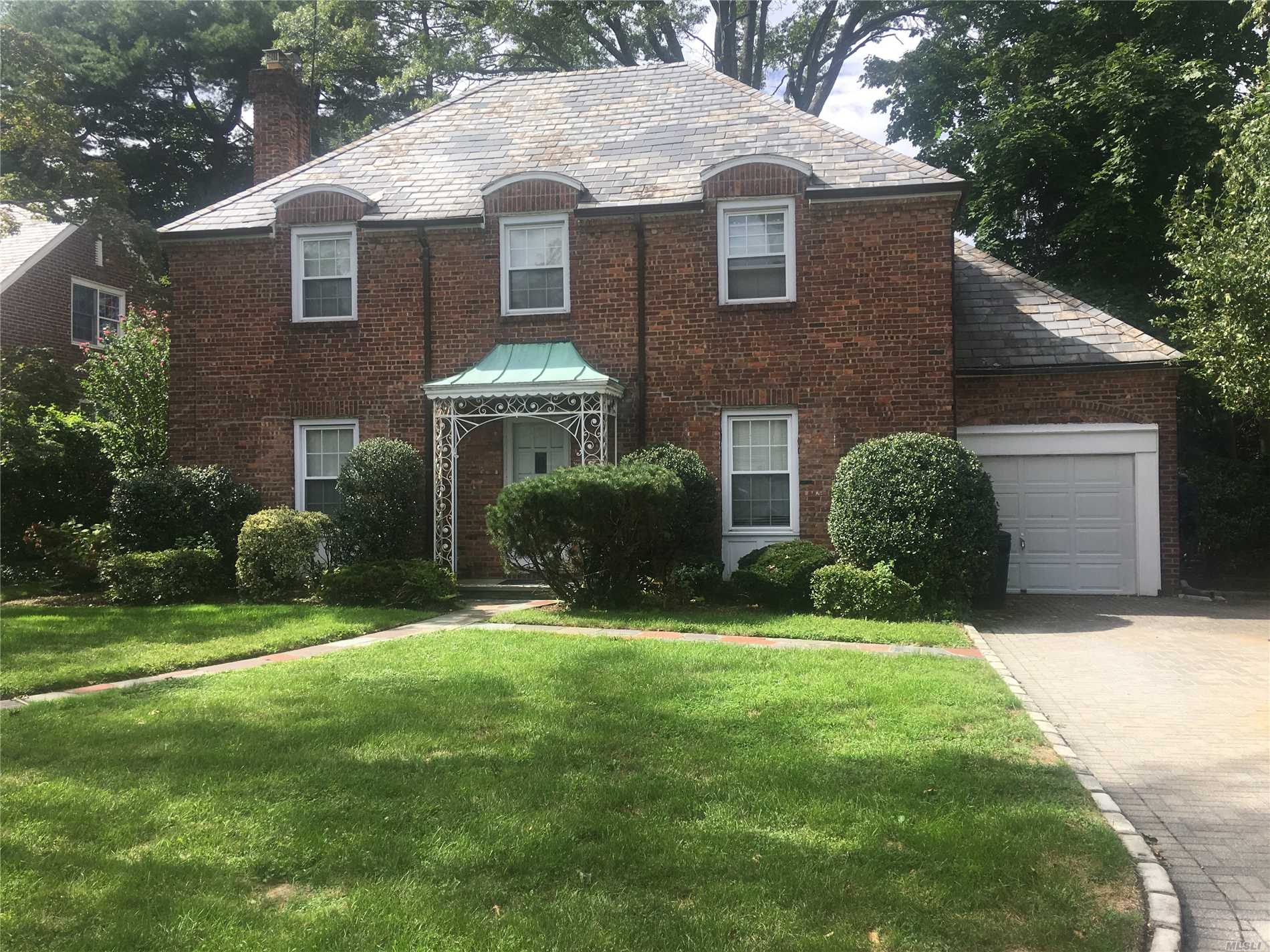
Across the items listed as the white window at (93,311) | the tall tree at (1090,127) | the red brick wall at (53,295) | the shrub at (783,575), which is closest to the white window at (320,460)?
the shrub at (783,575)

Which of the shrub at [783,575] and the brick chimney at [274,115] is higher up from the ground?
the brick chimney at [274,115]

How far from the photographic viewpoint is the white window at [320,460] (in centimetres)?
1490

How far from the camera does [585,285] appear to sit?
46.9 feet

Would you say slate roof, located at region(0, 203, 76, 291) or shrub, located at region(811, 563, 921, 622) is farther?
slate roof, located at region(0, 203, 76, 291)

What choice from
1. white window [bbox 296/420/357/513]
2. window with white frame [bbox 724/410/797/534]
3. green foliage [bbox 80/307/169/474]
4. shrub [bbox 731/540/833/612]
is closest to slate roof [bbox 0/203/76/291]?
green foliage [bbox 80/307/169/474]

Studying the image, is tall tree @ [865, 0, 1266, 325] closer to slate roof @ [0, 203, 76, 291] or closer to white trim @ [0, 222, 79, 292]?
white trim @ [0, 222, 79, 292]

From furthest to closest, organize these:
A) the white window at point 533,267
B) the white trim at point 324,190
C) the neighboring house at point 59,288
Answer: the neighboring house at point 59,288
the white trim at point 324,190
the white window at point 533,267

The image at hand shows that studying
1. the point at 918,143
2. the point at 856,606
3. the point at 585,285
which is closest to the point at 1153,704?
the point at 856,606

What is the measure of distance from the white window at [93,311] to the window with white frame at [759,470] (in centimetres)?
1872

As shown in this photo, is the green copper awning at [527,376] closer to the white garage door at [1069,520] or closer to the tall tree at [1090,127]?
the white garage door at [1069,520]

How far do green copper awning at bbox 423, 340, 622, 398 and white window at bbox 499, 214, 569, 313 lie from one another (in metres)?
0.71

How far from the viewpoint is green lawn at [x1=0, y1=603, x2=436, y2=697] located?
25.8 feet

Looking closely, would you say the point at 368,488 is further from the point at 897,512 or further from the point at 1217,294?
the point at 1217,294

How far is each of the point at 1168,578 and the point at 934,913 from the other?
493 inches
